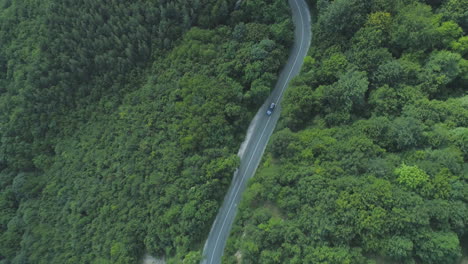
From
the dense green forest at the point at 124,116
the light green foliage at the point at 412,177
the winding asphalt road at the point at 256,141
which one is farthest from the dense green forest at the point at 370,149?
the dense green forest at the point at 124,116

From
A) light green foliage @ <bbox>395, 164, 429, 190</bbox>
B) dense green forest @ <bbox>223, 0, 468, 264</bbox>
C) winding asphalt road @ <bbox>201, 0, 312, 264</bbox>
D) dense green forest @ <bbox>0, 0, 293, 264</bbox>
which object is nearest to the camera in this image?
dense green forest @ <bbox>223, 0, 468, 264</bbox>

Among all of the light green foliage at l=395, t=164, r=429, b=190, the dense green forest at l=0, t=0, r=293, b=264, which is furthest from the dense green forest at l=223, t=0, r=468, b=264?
the dense green forest at l=0, t=0, r=293, b=264

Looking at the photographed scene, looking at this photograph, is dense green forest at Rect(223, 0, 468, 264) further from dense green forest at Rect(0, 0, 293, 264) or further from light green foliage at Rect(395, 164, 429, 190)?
dense green forest at Rect(0, 0, 293, 264)

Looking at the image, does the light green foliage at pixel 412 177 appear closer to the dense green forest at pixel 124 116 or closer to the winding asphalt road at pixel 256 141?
the winding asphalt road at pixel 256 141

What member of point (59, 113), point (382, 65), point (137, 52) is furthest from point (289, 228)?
point (59, 113)

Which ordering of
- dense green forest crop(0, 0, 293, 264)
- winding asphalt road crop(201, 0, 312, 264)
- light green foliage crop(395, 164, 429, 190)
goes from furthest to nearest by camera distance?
dense green forest crop(0, 0, 293, 264), winding asphalt road crop(201, 0, 312, 264), light green foliage crop(395, 164, 429, 190)

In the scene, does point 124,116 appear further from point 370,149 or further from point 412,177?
point 412,177
